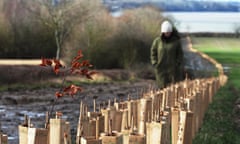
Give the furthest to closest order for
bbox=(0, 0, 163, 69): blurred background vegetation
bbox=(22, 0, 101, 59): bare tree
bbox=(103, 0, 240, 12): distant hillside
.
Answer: bbox=(103, 0, 240, 12): distant hillside
bbox=(22, 0, 101, 59): bare tree
bbox=(0, 0, 163, 69): blurred background vegetation

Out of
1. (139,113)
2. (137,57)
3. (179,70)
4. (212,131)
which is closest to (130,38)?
(137,57)

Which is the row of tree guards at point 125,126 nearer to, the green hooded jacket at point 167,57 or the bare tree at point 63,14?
the green hooded jacket at point 167,57

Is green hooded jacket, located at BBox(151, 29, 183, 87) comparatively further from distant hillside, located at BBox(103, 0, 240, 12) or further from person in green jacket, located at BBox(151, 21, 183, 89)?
distant hillside, located at BBox(103, 0, 240, 12)

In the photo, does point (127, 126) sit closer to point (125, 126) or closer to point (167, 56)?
point (125, 126)

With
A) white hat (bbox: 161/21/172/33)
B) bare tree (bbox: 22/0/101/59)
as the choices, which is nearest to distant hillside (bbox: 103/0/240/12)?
bare tree (bbox: 22/0/101/59)

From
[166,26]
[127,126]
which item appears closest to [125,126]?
[127,126]

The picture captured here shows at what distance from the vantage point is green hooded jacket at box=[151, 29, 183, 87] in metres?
12.4

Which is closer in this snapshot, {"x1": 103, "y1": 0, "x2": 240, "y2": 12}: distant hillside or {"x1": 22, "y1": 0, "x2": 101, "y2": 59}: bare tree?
{"x1": 22, "y1": 0, "x2": 101, "y2": 59}: bare tree

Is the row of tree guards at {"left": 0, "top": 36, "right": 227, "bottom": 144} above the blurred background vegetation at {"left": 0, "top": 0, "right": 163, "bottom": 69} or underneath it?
underneath

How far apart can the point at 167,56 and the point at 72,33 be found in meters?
17.3

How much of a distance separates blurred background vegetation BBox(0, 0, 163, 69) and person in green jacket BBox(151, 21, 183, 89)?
15648 millimetres

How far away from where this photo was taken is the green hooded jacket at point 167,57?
12.4m

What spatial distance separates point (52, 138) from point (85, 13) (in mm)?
25237

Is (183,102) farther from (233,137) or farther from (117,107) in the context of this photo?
(233,137)
